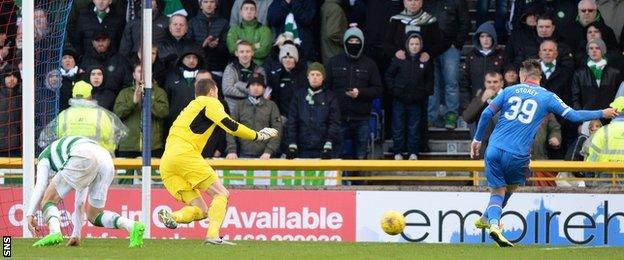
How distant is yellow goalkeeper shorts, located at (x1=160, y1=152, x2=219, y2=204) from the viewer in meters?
17.0

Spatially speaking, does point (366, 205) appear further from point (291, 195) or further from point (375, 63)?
point (375, 63)

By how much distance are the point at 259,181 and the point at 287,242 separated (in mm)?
2508

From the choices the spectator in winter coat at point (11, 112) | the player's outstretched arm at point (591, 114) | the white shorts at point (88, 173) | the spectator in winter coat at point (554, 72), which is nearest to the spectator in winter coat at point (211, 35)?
the spectator in winter coat at point (11, 112)

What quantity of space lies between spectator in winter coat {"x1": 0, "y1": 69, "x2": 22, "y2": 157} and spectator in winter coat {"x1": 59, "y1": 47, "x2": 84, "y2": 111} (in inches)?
23.5

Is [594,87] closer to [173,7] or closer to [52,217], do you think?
[173,7]

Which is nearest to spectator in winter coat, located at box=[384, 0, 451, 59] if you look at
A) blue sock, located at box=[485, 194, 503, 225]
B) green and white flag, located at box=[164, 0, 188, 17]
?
green and white flag, located at box=[164, 0, 188, 17]

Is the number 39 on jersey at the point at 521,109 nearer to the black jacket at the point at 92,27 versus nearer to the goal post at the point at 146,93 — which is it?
the goal post at the point at 146,93

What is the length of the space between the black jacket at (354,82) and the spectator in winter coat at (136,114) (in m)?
2.24

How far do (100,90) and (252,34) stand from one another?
2.17m

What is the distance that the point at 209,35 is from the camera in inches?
900

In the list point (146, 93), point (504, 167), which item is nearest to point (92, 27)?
point (146, 93)

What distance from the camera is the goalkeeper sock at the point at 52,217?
1633cm

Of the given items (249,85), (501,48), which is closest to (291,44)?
(249,85)

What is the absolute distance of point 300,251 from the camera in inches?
639
